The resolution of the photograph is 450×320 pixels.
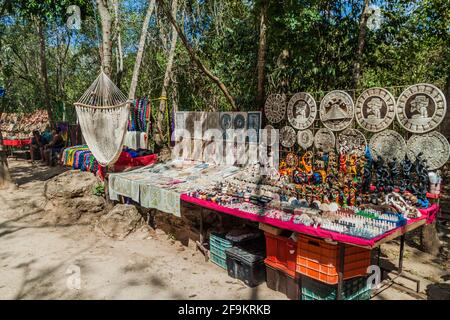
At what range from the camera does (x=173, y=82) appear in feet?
29.0

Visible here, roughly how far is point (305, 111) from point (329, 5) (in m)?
2.31

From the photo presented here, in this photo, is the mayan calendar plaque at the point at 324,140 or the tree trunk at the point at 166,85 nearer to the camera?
the mayan calendar plaque at the point at 324,140

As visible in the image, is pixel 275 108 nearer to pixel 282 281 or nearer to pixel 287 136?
pixel 287 136

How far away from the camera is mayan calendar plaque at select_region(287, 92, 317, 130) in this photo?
4.46 meters

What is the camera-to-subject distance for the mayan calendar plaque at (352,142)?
3.89 m

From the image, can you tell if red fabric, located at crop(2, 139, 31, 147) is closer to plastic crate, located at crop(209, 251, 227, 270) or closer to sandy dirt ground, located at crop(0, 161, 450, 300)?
sandy dirt ground, located at crop(0, 161, 450, 300)

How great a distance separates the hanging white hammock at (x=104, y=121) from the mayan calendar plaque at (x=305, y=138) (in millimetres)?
2557

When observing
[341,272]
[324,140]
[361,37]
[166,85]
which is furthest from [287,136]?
[166,85]

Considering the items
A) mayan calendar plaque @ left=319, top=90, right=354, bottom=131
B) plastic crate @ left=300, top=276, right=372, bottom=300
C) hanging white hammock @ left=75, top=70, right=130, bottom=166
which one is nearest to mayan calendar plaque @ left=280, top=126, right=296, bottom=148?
mayan calendar plaque @ left=319, top=90, right=354, bottom=131

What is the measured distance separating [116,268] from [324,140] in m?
2.93

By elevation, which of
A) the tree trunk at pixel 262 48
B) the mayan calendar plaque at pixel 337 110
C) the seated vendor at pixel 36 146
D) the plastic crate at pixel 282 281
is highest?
the tree trunk at pixel 262 48

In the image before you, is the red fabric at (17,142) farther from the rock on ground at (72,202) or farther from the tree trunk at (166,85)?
the rock on ground at (72,202)

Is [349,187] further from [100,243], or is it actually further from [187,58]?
[187,58]

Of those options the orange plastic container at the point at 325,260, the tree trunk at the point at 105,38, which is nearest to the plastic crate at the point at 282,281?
the orange plastic container at the point at 325,260
